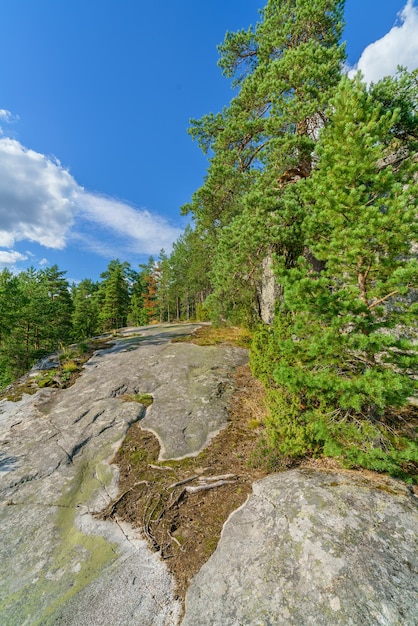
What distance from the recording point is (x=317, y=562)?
303 cm

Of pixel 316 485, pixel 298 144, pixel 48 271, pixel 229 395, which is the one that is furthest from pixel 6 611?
pixel 48 271

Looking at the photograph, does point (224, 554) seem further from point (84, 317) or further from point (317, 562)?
point (84, 317)

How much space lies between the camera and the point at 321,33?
9812 millimetres

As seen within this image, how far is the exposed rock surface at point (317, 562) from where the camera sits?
8.77 feet

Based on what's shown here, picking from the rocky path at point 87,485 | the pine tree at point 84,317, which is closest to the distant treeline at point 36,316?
the pine tree at point 84,317

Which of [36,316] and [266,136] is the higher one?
[266,136]

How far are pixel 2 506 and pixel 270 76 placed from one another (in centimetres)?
1257

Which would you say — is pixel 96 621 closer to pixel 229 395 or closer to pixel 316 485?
pixel 316 485

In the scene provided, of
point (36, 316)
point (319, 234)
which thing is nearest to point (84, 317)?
point (36, 316)

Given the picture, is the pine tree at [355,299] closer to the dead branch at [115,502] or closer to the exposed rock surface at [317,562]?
the exposed rock surface at [317,562]

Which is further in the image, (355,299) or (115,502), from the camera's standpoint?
(115,502)

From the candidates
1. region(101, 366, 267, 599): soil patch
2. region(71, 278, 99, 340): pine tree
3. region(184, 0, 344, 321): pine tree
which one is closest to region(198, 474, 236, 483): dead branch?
region(101, 366, 267, 599): soil patch

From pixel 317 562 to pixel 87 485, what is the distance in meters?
4.23

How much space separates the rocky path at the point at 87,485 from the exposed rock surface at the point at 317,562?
66cm
